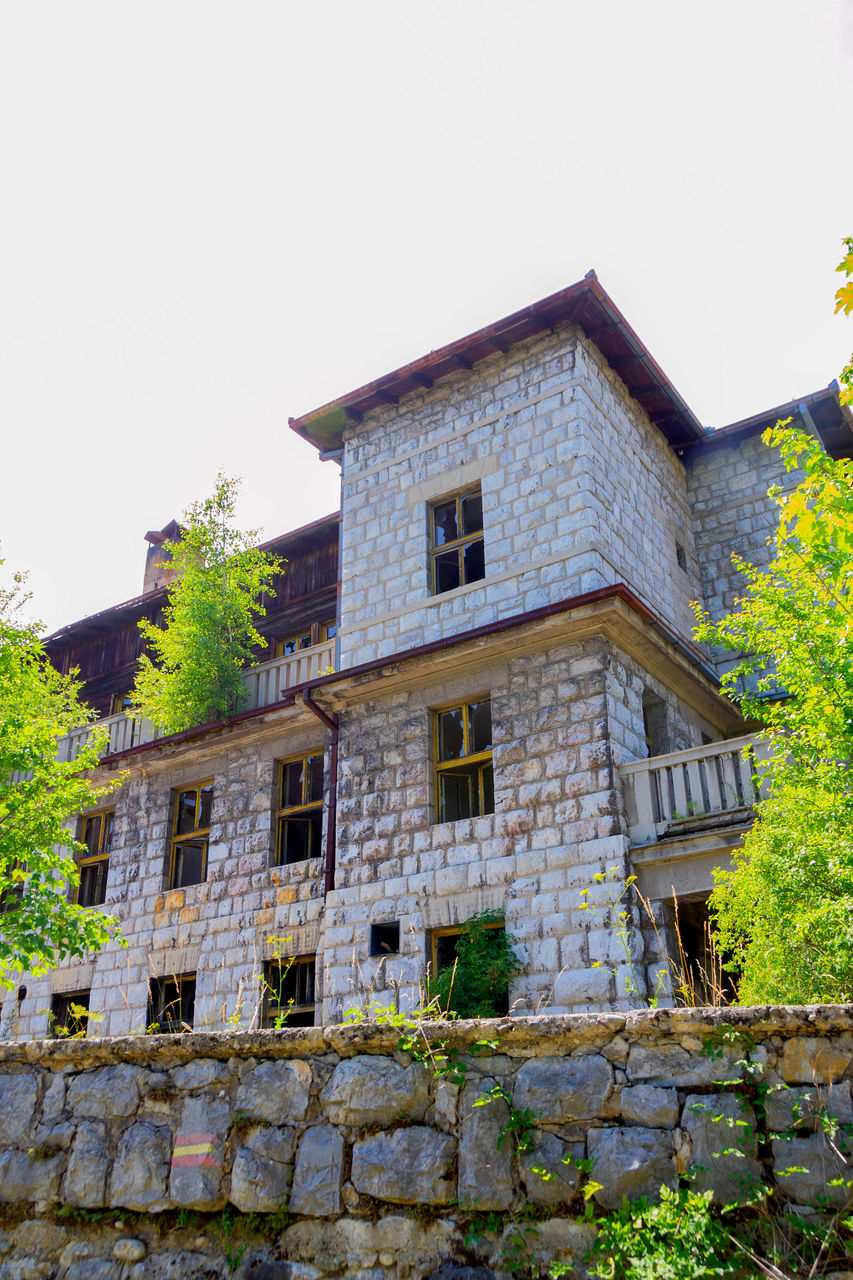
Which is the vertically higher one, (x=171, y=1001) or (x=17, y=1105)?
(x=171, y=1001)

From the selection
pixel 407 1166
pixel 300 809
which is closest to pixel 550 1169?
pixel 407 1166

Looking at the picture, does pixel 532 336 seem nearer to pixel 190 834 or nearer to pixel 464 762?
pixel 464 762

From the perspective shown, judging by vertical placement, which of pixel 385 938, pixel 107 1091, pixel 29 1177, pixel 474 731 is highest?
pixel 474 731

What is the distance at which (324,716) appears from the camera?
13.9 m

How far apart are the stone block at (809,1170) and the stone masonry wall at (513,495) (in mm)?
9271

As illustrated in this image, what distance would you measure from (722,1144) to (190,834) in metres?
12.5

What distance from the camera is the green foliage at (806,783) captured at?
7062mm

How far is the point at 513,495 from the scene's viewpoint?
13.9m

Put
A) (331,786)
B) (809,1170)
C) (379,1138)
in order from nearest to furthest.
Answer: (809,1170), (379,1138), (331,786)

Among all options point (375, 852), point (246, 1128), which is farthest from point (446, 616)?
point (246, 1128)

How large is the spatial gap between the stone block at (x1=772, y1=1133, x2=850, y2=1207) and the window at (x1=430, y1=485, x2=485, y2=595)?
34.7 feet

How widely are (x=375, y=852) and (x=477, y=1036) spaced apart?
328 inches

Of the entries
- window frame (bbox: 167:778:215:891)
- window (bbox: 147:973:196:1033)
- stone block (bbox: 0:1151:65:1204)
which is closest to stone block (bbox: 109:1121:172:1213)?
stone block (bbox: 0:1151:65:1204)

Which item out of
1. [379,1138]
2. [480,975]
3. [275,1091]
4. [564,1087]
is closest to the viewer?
[564,1087]
